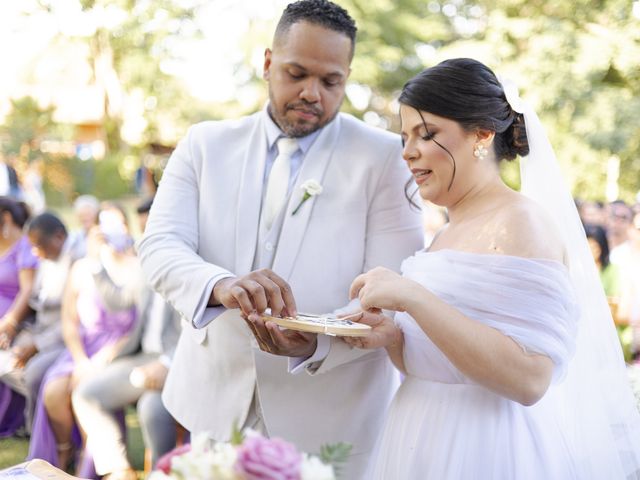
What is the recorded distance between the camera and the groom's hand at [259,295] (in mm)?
2293

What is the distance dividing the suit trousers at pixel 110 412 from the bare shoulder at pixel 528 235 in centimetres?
341

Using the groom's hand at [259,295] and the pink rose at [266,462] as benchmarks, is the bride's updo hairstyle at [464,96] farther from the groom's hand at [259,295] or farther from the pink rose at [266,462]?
the pink rose at [266,462]

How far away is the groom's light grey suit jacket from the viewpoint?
2715mm

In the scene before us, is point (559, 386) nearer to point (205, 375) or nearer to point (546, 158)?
point (546, 158)

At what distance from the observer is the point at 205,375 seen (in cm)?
283

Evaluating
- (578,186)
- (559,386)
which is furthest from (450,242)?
(578,186)

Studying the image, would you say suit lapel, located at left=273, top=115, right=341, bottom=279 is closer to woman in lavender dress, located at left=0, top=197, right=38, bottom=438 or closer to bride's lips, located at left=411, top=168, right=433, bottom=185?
bride's lips, located at left=411, top=168, right=433, bottom=185

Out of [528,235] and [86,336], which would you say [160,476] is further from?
[86,336]

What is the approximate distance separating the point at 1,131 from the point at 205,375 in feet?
71.2

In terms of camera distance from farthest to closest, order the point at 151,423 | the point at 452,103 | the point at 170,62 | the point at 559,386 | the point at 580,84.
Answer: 1. the point at 170,62
2. the point at 580,84
3. the point at 151,423
4. the point at 559,386
5. the point at 452,103

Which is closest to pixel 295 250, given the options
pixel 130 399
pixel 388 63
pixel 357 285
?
pixel 357 285

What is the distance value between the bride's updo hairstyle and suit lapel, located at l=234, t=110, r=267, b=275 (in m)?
0.62

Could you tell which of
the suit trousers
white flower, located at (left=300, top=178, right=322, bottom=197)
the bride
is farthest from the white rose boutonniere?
the suit trousers

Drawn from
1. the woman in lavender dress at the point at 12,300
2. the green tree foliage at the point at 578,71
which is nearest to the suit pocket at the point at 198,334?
the woman in lavender dress at the point at 12,300
